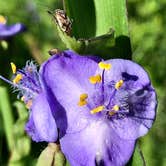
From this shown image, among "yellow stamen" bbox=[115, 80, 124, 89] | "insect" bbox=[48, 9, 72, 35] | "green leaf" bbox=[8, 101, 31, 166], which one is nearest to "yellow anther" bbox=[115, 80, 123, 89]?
"yellow stamen" bbox=[115, 80, 124, 89]

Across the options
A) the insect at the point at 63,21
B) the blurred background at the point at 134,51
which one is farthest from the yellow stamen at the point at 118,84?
the blurred background at the point at 134,51

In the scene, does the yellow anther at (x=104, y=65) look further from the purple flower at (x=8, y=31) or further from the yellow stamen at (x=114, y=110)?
the purple flower at (x=8, y=31)

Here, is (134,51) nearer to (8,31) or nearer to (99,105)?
(8,31)

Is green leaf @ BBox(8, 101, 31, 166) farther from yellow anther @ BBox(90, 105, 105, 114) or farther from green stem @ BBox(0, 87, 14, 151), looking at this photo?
yellow anther @ BBox(90, 105, 105, 114)

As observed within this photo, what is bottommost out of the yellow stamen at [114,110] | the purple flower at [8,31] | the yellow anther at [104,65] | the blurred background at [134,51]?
the blurred background at [134,51]

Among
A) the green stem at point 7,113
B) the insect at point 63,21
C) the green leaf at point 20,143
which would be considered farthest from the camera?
the green stem at point 7,113

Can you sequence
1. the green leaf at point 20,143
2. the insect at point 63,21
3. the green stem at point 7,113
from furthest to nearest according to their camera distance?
the green stem at point 7,113 < the green leaf at point 20,143 < the insect at point 63,21

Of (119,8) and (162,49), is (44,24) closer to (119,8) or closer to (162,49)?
(162,49)

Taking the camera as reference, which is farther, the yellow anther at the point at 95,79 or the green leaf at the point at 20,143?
the green leaf at the point at 20,143
